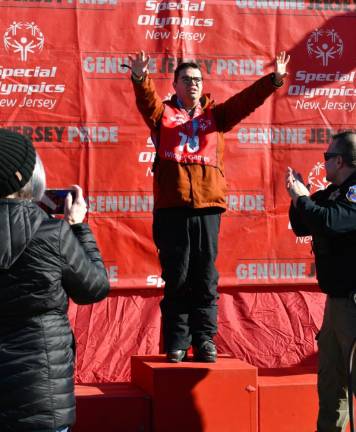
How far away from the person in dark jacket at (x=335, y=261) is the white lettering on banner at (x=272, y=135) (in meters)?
1.95

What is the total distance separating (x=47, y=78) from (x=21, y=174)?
330 centimetres

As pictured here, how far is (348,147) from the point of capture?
13.8ft

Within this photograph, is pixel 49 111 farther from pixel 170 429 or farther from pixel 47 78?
pixel 170 429

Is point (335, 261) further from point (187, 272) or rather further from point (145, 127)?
point (145, 127)

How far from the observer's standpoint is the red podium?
4656 mm

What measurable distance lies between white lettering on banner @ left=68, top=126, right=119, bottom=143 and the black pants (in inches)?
51.5

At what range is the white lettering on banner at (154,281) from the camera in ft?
19.8

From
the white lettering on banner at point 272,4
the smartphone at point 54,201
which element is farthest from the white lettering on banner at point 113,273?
the smartphone at point 54,201

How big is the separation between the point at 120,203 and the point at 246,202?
93 centimetres

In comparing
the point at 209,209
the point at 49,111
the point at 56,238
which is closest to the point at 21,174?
the point at 56,238

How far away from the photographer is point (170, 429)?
184 inches

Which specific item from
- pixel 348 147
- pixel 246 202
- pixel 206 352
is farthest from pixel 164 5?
pixel 206 352

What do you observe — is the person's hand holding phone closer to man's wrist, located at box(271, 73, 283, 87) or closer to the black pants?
the black pants

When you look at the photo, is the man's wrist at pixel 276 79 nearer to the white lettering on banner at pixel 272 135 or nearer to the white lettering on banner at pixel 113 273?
the white lettering on banner at pixel 272 135
